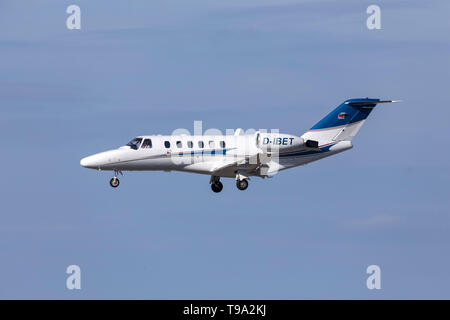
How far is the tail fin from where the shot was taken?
55.6 metres

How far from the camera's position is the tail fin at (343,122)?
55.6 meters

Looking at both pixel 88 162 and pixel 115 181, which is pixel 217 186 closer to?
pixel 115 181

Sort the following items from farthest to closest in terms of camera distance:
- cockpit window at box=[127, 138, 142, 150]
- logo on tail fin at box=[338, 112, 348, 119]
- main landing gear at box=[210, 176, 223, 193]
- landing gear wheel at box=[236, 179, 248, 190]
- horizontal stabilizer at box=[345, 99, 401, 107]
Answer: logo on tail fin at box=[338, 112, 348, 119]
horizontal stabilizer at box=[345, 99, 401, 107]
main landing gear at box=[210, 176, 223, 193]
landing gear wheel at box=[236, 179, 248, 190]
cockpit window at box=[127, 138, 142, 150]

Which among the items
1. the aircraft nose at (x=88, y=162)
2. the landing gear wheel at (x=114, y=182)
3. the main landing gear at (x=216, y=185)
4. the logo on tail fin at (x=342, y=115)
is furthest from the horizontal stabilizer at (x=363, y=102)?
the aircraft nose at (x=88, y=162)

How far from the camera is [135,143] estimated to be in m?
52.2

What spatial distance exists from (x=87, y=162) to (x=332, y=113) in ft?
51.2

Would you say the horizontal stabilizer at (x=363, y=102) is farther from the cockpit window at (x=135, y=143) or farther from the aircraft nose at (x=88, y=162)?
the aircraft nose at (x=88, y=162)

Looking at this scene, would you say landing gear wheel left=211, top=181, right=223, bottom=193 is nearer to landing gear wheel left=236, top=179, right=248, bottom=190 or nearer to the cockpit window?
landing gear wheel left=236, top=179, right=248, bottom=190

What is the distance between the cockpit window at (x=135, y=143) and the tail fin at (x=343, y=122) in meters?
10.7

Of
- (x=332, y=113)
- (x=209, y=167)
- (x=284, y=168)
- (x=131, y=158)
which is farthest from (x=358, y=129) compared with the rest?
(x=131, y=158)

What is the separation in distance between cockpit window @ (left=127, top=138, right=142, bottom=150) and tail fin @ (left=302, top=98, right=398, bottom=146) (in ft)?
35.3

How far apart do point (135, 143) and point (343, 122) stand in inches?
519

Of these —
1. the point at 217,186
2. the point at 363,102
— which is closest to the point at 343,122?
the point at 363,102

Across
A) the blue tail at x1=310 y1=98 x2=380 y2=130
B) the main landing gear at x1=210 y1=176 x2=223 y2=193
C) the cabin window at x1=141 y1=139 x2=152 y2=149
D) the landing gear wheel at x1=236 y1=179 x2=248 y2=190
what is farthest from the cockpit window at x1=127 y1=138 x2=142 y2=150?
the blue tail at x1=310 y1=98 x2=380 y2=130
